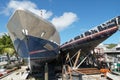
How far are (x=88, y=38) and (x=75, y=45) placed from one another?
5.05 feet

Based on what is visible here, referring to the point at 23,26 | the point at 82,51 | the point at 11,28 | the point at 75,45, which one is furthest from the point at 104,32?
the point at 11,28

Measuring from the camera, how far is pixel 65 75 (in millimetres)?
21594

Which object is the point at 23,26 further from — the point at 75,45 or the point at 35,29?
the point at 75,45

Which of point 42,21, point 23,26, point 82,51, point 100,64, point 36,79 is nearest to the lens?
point 23,26

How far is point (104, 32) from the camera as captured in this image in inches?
825

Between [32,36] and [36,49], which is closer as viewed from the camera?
[32,36]

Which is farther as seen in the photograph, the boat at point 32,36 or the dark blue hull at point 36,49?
the boat at point 32,36

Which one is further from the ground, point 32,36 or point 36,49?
point 32,36

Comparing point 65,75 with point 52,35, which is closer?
point 65,75

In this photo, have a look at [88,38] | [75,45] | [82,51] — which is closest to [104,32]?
[88,38]

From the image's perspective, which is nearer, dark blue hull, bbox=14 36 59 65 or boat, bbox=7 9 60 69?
dark blue hull, bbox=14 36 59 65

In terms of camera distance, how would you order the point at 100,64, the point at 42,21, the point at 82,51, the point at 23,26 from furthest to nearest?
the point at 100,64 → the point at 82,51 → the point at 42,21 → the point at 23,26

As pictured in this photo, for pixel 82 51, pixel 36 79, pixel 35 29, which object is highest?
pixel 35 29

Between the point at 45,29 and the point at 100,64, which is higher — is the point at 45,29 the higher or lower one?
the higher one
